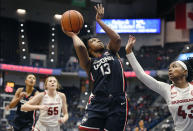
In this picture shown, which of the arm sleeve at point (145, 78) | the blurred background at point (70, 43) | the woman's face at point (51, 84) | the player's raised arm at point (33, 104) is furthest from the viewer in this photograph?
the blurred background at point (70, 43)

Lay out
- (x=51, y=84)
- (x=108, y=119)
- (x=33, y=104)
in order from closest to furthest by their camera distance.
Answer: (x=108, y=119)
(x=33, y=104)
(x=51, y=84)

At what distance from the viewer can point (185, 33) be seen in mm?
24344

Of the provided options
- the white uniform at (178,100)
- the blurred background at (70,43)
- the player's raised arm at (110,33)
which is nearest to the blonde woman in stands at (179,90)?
the white uniform at (178,100)

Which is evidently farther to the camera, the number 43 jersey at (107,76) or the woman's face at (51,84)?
the woman's face at (51,84)

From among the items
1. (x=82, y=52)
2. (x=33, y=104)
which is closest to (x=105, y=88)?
(x=82, y=52)

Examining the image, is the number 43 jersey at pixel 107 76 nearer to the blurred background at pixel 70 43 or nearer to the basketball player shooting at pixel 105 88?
the basketball player shooting at pixel 105 88

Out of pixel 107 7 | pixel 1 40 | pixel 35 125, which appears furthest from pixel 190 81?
pixel 1 40

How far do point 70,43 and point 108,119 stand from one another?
2434cm

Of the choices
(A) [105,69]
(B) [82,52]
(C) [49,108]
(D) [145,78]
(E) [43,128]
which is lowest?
(E) [43,128]

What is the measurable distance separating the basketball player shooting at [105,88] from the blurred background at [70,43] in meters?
17.1

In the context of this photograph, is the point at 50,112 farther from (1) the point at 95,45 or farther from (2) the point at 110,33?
(2) the point at 110,33

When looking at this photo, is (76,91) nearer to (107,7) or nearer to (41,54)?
(41,54)

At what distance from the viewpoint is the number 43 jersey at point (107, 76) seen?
3770mm

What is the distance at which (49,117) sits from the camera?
6.00 meters
